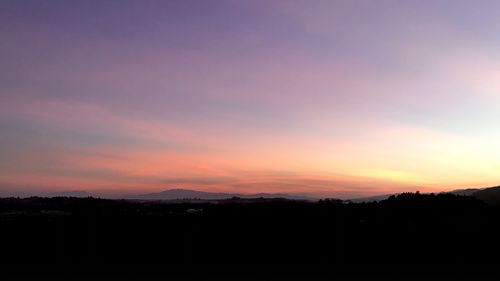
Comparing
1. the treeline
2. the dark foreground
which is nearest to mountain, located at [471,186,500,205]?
the treeline

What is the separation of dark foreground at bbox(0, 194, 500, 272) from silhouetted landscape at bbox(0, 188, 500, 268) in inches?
1.9

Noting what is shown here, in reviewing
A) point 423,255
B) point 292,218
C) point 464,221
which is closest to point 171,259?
point 292,218

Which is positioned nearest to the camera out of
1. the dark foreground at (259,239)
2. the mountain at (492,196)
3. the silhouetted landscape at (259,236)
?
the dark foreground at (259,239)

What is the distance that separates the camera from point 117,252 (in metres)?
22.4

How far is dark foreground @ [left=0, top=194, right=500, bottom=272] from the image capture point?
21.0 metres

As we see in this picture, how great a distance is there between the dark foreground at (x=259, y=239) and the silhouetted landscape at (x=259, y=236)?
0.05 meters

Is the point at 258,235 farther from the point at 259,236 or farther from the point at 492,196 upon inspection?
the point at 492,196

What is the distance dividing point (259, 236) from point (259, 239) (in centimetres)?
Answer: 41

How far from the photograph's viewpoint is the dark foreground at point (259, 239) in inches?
826

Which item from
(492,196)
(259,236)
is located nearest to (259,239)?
(259,236)

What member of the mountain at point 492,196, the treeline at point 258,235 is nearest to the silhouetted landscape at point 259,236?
the treeline at point 258,235

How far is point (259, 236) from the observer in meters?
25.2

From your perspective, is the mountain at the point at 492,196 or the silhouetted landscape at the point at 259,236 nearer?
the silhouetted landscape at the point at 259,236

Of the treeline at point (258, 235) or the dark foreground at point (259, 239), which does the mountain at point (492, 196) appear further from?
the dark foreground at point (259, 239)
